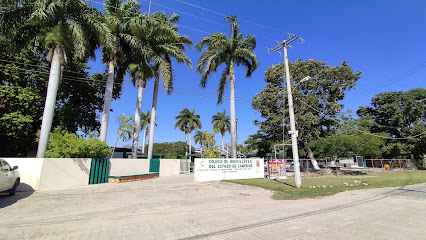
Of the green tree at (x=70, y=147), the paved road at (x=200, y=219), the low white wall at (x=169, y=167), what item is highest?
the green tree at (x=70, y=147)

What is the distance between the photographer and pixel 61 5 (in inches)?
543

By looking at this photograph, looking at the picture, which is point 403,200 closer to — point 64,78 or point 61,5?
point 61,5

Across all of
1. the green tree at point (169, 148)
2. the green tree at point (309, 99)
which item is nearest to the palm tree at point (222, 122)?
the green tree at point (309, 99)

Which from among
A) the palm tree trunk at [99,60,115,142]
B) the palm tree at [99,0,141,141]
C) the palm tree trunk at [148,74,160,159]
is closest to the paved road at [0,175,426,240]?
the palm tree trunk at [99,60,115,142]

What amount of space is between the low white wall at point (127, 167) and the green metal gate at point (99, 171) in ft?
2.51

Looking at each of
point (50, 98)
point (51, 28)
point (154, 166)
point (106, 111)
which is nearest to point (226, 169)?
point (154, 166)

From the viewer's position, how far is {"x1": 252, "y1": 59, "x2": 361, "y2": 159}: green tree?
29.0 meters

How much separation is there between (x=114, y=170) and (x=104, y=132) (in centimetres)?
326

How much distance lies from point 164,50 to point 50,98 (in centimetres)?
1161

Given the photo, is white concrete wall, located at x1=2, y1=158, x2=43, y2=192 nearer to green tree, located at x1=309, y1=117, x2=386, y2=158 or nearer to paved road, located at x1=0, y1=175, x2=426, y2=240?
paved road, located at x1=0, y1=175, x2=426, y2=240

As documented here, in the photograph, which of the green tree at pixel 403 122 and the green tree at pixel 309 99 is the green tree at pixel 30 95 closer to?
the green tree at pixel 309 99

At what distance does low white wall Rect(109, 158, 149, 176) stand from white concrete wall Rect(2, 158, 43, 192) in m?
4.82

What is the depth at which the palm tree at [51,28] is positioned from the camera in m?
13.5

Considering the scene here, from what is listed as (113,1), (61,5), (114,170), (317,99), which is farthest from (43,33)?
(317,99)
